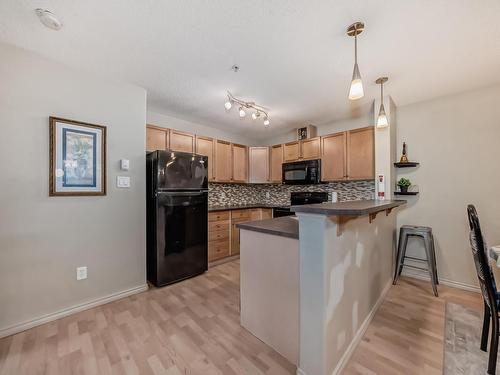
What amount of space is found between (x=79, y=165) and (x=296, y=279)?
88.8 inches

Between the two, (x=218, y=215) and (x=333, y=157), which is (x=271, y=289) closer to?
(x=218, y=215)

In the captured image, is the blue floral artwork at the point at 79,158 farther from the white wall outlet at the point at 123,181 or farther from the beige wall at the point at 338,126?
the beige wall at the point at 338,126

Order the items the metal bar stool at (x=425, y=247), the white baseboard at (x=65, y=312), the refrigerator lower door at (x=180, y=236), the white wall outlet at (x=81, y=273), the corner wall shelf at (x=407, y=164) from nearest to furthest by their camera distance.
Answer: the white baseboard at (x=65, y=312) → the white wall outlet at (x=81, y=273) → the metal bar stool at (x=425, y=247) → the refrigerator lower door at (x=180, y=236) → the corner wall shelf at (x=407, y=164)

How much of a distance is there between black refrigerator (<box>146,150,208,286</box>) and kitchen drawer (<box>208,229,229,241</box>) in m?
0.34

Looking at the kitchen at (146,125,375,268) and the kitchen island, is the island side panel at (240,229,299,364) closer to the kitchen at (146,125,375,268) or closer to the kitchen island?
the kitchen island

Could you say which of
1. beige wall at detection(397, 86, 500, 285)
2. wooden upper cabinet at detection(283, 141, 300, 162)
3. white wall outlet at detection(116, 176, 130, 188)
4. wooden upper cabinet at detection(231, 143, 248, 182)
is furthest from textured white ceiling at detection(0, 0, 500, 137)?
wooden upper cabinet at detection(231, 143, 248, 182)

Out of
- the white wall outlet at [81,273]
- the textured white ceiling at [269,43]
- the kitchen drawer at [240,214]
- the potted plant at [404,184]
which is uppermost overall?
the textured white ceiling at [269,43]

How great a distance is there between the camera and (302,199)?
4047 millimetres

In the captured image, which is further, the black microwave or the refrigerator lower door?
the black microwave

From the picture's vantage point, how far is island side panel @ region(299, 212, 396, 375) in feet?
4.01

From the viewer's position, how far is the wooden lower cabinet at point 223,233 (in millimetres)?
3402

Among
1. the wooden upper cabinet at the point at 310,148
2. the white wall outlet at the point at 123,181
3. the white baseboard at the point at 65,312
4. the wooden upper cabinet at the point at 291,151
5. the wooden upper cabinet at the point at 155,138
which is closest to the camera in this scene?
the white baseboard at the point at 65,312

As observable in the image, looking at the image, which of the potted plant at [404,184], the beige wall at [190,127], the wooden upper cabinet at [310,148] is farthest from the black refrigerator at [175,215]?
the potted plant at [404,184]

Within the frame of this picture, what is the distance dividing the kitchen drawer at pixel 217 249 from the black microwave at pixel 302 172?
1609mm
